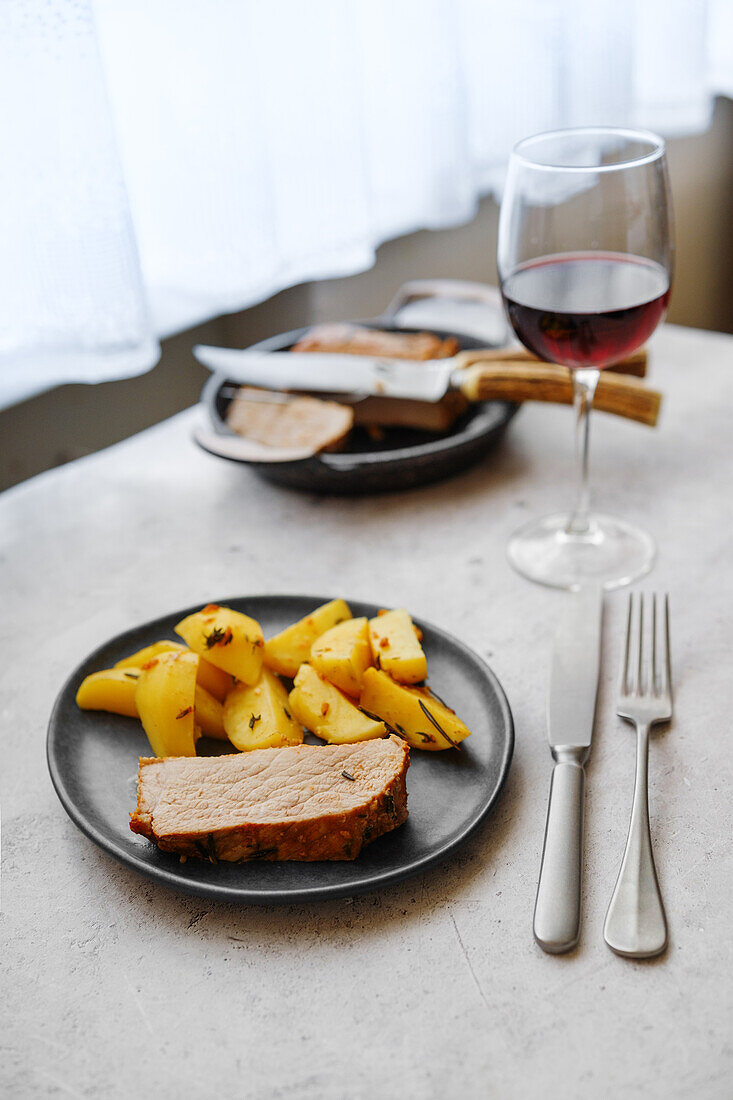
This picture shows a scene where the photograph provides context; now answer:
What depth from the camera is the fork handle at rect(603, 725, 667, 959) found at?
54cm

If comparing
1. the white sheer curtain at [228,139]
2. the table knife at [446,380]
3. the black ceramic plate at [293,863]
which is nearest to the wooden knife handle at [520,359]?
the table knife at [446,380]

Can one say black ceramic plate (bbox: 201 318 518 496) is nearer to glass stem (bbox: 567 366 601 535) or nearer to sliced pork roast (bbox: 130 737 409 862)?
glass stem (bbox: 567 366 601 535)

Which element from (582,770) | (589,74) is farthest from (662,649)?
(589,74)

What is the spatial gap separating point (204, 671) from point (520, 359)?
0.63 metres

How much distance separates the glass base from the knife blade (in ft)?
0.69

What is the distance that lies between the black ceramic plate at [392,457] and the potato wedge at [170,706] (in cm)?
38

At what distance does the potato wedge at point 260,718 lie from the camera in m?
0.66

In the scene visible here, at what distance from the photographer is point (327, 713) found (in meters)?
0.68

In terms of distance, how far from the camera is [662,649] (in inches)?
30.7

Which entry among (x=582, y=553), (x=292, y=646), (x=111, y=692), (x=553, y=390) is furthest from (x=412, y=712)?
(x=553, y=390)

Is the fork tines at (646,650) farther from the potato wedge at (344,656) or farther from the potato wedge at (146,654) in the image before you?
the potato wedge at (146,654)

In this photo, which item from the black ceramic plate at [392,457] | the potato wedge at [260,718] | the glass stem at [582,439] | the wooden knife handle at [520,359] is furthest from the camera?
the wooden knife handle at [520,359]

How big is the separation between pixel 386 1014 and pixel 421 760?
18 centimetres

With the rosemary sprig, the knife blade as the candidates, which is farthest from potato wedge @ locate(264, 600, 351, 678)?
the knife blade
